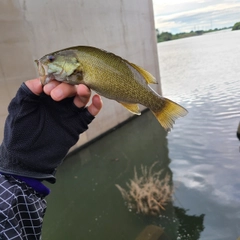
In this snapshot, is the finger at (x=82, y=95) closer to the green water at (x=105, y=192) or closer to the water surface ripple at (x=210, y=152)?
the green water at (x=105, y=192)

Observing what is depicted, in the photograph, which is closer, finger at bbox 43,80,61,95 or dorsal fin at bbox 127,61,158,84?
finger at bbox 43,80,61,95

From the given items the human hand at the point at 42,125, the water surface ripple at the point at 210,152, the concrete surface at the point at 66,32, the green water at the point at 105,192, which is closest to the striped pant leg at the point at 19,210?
the human hand at the point at 42,125

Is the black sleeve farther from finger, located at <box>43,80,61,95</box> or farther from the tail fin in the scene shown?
the tail fin

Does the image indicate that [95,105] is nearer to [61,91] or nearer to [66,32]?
[61,91]

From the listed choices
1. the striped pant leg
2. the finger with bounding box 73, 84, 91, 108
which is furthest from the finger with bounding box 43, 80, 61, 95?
the striped pant leg

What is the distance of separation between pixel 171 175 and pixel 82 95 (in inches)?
226

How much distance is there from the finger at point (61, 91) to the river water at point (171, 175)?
4.18 metres

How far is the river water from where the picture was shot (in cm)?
516

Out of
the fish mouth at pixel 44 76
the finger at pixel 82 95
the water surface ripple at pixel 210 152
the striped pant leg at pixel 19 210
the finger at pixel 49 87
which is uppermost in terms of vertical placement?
the fish mouth at pixel 44 76

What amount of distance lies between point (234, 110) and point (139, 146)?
4.07 metres

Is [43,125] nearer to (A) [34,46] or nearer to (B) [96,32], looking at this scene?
(A) [34,46]

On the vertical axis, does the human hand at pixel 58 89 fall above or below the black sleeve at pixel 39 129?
above

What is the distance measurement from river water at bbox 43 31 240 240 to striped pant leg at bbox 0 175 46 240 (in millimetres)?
3916

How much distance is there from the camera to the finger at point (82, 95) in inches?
54.3
